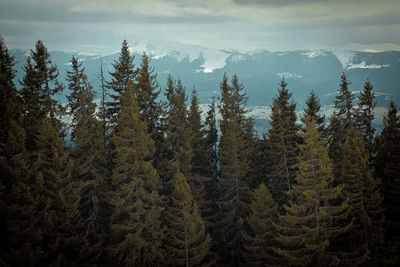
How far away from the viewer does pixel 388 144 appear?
78.8 feet

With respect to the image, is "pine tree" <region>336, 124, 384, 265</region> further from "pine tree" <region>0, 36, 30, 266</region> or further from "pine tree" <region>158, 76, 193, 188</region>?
"pine tree" <region>0, 36, 30, 266</region>

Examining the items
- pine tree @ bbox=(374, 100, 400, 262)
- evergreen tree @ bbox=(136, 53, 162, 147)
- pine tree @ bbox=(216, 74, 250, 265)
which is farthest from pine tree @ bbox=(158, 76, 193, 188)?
pine tree @ bbox=(374, 100, 400, 262)

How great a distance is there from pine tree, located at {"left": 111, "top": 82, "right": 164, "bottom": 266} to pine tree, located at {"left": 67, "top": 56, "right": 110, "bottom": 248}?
2039 millimetres

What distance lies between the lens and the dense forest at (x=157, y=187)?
17281mm

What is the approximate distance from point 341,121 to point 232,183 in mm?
13225

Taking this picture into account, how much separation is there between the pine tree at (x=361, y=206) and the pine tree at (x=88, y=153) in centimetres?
1824

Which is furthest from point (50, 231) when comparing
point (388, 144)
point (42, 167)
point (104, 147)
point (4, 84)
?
point (388, 144)

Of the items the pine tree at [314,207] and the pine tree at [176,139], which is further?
the pine tree at [176,139]

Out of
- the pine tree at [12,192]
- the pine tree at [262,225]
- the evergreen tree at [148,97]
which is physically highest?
the evergreen tree at [148,97]

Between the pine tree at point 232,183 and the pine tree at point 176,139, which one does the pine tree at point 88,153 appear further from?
the pine tree at point 232,183

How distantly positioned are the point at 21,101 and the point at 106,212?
11507 millimetres

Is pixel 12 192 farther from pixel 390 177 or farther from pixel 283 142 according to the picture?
pixel 390 177

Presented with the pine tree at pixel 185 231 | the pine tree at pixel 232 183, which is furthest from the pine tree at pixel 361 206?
the pine tree at pixel 185 231

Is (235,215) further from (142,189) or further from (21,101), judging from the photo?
(21,101)
